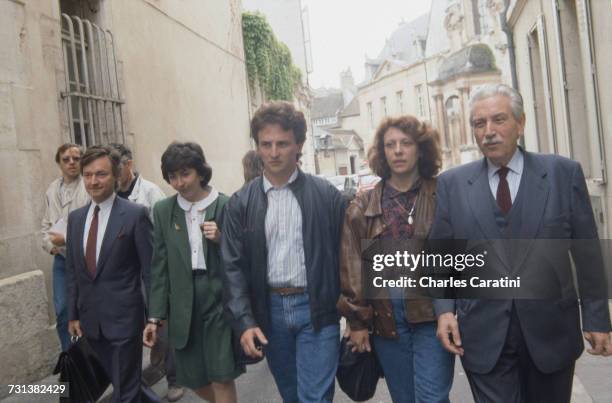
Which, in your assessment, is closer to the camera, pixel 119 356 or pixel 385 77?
pixel 119 356

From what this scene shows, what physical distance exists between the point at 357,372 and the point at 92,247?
69.7 inches

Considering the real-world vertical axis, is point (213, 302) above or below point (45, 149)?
below

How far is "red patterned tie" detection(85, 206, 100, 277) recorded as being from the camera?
3598 mm

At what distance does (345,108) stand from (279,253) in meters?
84.4

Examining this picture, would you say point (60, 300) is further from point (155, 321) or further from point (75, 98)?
point (75, 98)

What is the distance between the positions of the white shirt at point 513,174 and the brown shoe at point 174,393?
3168 millimetres

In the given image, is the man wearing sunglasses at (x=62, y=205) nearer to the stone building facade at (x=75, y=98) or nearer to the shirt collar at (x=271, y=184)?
the stone building facade at (x=75, y=98)

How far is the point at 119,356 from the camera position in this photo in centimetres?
358

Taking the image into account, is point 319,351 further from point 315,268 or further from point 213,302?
point 213,302

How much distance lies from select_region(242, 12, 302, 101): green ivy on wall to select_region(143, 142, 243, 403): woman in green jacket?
38.1ft

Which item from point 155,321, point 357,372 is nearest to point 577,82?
point 357,372

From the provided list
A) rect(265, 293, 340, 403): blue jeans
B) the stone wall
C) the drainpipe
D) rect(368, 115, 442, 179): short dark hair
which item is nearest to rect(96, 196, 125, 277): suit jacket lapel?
rect(265, 293, 340, 403): blue jeans

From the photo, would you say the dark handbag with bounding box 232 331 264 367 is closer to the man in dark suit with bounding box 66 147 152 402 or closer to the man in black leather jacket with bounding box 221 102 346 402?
the man in black leather jacket with bounding box 221 102 346 402

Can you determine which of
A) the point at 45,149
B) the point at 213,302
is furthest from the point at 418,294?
the point at 45,149
